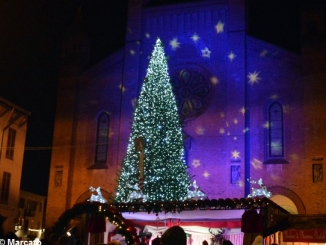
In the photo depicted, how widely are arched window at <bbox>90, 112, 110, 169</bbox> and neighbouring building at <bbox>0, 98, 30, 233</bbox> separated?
22.9 ft

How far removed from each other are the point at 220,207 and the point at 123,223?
175 inches

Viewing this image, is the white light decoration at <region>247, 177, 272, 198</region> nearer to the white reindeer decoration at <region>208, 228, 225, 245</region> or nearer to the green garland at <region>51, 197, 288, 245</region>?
the white reindeer decoration at <region>208, 228, 225, 245</region>

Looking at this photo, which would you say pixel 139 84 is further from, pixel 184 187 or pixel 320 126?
pixel 320 126

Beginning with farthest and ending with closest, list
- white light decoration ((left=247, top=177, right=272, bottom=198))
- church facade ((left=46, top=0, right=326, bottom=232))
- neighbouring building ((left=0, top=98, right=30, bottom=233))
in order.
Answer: neighbouring building ((left=0, top=98, right=30, bottom=233)), church facade ((left=46, top=0, right=326, bottom=232)), white light decoration ((left=247, top=177, right=272, bottom=198))

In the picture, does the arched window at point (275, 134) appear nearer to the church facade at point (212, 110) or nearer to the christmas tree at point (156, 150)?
the church facade at point (212, 110)

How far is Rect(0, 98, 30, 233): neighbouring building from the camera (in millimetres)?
29344

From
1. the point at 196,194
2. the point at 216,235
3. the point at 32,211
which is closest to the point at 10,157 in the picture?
the point at 196,194

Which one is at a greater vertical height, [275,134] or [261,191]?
[275,134]

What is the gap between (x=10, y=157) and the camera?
30219 mm

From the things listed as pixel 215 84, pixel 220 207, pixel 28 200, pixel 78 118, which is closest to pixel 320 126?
pixel 215 84

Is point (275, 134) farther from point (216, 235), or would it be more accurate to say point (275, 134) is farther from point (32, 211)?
point (32, 211)

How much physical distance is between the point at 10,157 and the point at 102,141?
799 cm

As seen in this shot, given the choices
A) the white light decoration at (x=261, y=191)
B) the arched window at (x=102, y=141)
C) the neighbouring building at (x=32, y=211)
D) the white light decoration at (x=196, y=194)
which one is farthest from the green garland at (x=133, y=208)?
the neighbouring building at (x=32, y=211)

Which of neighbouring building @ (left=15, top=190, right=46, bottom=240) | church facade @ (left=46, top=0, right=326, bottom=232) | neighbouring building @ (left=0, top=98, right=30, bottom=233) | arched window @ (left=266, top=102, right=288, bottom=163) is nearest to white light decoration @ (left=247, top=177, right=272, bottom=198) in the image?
church facade @ (left=46, top=0, right=326, bottom=232)
